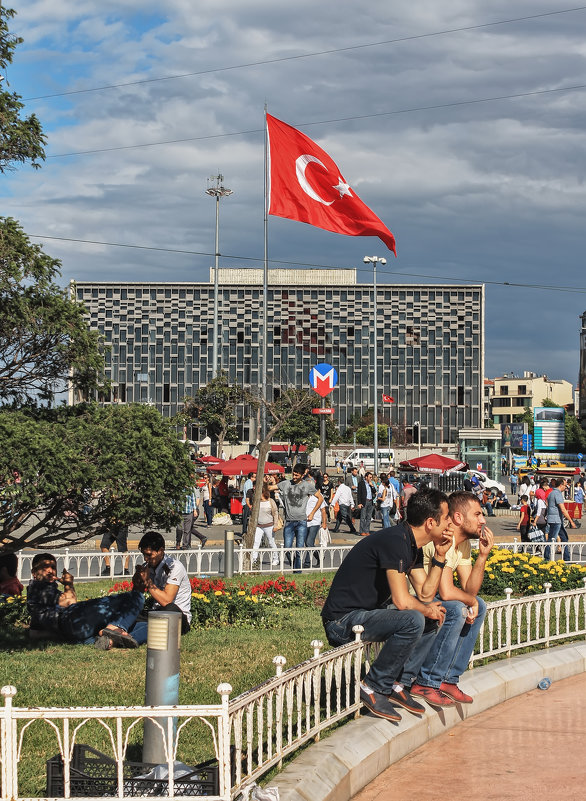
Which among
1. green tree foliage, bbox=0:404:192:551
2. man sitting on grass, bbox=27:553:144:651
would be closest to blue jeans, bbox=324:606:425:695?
green tree foliage, bbox=0:404:192:551

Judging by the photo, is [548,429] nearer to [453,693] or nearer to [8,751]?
[453,693]

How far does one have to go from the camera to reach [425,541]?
6.77 metres

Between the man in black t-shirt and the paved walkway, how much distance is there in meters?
0.39

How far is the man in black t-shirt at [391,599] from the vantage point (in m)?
6.39

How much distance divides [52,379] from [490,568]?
6772 millimetres

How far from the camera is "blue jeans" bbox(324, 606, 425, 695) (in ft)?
20.9

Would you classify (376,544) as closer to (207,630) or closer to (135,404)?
(135,404)

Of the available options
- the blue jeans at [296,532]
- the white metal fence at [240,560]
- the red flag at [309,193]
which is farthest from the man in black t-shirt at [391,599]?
the blue jeans at [296,532]

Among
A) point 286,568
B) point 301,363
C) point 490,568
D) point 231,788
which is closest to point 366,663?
point 231,788

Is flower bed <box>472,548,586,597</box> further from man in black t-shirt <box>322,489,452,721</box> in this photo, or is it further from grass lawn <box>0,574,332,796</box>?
man in black t-shirt <box>322,489,452,721</box>

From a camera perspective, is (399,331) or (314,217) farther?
(399,331)

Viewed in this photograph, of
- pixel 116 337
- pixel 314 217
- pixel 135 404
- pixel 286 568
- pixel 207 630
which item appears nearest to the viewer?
pixel 135 404

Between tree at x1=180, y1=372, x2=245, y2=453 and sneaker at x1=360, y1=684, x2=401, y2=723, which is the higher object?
tree at x1=180, y1=372, x2=245, y2=453

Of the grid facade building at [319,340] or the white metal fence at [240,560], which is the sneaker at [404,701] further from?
the grid facade building at [319,340]
